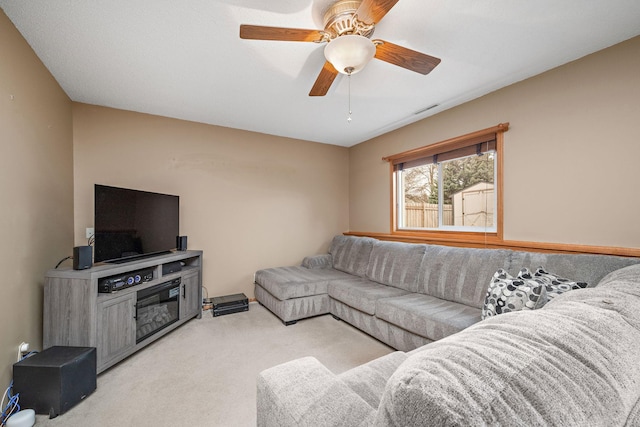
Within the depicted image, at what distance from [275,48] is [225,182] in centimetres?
214

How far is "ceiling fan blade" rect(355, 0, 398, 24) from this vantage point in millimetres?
1262

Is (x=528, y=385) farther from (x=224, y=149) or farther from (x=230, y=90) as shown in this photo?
(x=224, y=149)

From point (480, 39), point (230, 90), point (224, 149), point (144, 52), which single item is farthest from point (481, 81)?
point (224, 149)

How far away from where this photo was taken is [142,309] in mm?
2383

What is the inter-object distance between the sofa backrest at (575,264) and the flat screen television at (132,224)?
3.37m

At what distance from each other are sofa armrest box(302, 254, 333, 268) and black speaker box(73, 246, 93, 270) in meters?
2.47

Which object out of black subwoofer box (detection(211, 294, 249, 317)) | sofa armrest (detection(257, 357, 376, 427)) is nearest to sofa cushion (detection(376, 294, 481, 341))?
sofa armrest (detection(257, 357, 376, 427))

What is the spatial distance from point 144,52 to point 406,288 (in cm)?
315

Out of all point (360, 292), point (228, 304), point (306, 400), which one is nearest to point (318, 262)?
point (360, 292)

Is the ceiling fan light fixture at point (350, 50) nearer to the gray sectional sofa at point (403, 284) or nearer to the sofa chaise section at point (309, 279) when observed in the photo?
the gray sectional sofa at point (403, 284)

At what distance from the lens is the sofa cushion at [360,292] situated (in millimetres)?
2605

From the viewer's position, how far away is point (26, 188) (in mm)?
1891

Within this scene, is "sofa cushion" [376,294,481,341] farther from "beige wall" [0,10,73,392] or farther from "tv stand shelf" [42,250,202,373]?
"beige wall" [0,10,73,392]

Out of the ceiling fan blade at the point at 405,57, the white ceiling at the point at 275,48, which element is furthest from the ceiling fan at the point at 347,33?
the white ceiling at the point at 275,48
